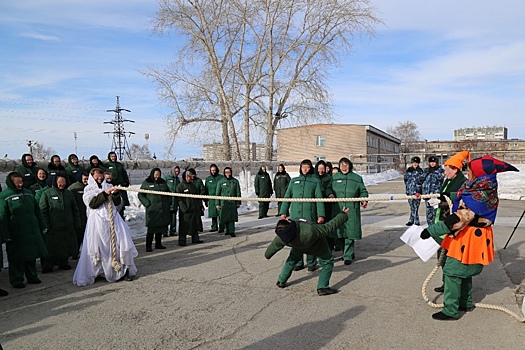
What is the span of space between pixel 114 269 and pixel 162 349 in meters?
2.68

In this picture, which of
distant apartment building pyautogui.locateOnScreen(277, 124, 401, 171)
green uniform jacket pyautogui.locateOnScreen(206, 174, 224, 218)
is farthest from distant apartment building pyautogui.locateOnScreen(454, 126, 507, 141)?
green uniform jacket pyautogui.locateOnScreen(206, 174, 224, 218)

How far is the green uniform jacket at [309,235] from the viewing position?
16.7 ft

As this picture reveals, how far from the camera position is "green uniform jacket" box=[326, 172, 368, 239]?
23.2 ft

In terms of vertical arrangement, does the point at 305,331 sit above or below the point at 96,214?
below

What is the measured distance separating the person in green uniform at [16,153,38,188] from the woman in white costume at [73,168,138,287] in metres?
3.39

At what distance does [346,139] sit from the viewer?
4878 centimetres

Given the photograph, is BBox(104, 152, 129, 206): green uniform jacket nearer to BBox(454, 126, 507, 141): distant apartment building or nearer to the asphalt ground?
the asphalt ground

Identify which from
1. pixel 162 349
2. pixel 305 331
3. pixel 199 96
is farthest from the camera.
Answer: pixel 199 96

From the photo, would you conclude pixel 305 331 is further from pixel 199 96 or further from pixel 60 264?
pixel 199 96

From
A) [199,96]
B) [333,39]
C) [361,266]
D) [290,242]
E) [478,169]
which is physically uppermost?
[333,39]

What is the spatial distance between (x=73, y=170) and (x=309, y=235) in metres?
7.26

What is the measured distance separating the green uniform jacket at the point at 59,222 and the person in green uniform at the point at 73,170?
2.59 metres

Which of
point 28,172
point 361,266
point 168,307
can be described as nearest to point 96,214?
point 168,307

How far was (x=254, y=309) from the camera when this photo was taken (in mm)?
4875
